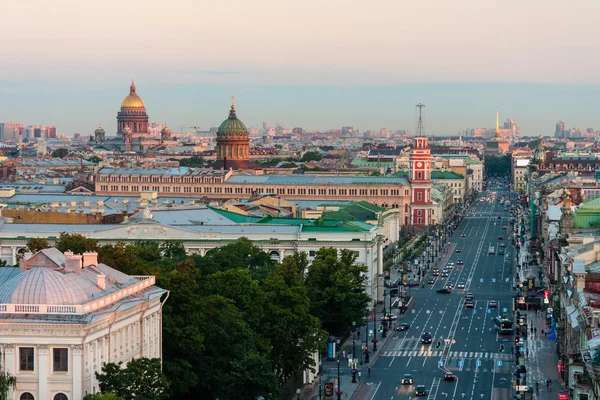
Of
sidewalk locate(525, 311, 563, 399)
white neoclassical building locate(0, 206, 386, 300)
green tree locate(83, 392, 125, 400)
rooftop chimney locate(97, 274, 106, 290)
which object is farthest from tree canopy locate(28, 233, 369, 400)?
white neoclassical building locate(0, 206, 386, 300)

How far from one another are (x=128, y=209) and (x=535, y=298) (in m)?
48.1

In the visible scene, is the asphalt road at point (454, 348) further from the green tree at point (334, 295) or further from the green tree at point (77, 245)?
the green tree at point (77, 245)

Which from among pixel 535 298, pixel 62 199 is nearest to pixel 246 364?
pixel 535 298

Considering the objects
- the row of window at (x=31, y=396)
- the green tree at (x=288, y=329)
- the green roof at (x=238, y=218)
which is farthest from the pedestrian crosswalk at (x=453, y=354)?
the row of window at (x=31, y=396)

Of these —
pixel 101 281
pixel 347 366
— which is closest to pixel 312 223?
pixel 347 366

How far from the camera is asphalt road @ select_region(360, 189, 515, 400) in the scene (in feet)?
261

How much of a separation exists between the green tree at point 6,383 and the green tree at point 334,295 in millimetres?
41347

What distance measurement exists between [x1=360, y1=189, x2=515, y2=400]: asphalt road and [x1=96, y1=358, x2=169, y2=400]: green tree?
21502mm

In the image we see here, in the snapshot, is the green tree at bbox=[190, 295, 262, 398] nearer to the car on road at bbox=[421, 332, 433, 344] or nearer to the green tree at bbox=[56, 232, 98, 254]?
the green tree at bbox=[56, 232, 98, 254]

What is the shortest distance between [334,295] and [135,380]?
131ft

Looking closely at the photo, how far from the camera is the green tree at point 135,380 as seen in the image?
55.9 m

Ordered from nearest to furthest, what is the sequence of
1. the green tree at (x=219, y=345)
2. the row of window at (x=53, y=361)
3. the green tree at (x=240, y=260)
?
the row of window at (x=53, y=361) < the green tree at (x=219, y=345) < the green tree at (x=240, y=260)

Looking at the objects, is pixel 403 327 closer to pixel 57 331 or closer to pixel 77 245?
pixel 77 245

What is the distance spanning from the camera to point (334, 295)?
95812 mm
